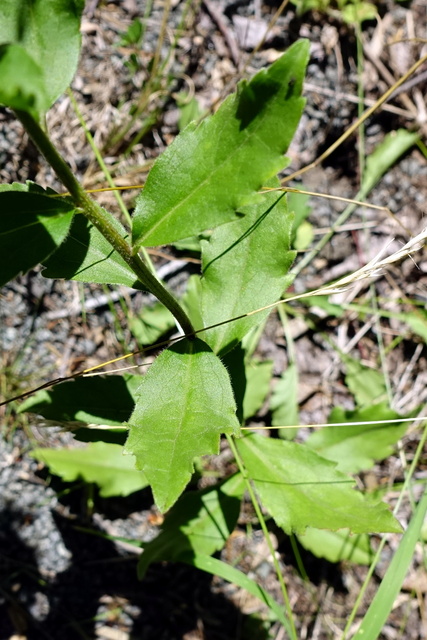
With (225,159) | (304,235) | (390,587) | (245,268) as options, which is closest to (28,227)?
(225,159)

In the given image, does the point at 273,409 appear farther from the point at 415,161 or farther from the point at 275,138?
the point at 275,138

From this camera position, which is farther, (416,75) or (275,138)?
(416,75)

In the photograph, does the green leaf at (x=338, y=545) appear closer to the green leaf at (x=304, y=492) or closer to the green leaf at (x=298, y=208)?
the green leaf at (x=304, y=492)

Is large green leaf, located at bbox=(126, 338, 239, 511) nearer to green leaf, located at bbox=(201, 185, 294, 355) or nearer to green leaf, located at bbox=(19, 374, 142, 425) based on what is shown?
green leaf, located at bbox=(201, 185, 294, 355)

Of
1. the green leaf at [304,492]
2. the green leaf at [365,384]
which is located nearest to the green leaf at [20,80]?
the green leaf at [304,492]

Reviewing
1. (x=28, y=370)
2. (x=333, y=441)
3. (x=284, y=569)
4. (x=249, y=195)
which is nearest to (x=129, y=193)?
(x=28, y=370)

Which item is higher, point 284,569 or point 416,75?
point 416,75

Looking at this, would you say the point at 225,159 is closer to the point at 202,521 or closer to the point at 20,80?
the point at 20,80
